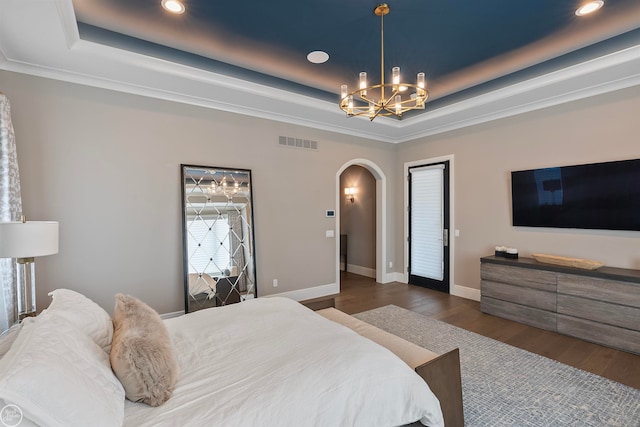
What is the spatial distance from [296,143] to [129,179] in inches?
94.6

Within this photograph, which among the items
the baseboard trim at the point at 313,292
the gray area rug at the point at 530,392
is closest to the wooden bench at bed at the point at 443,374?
the gray area rug at the point at 530,392

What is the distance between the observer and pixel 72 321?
1.56 metres

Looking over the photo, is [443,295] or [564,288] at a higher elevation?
[564,288]

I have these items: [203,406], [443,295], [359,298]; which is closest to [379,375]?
[203,406]

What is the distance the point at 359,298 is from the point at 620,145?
395 cm

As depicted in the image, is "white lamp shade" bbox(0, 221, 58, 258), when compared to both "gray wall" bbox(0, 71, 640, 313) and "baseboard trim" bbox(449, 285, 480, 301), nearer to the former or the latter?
"gray wall" bbox(0, 71, 640, 313)

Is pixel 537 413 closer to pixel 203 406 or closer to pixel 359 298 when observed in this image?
pixel 203 406

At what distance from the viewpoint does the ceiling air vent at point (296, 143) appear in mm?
4758

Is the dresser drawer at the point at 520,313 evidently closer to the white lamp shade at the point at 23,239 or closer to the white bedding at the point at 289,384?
the white bedding at the point at 289,384

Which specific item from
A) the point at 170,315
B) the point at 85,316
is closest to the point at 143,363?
the point at 85,316

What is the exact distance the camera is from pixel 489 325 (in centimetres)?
388

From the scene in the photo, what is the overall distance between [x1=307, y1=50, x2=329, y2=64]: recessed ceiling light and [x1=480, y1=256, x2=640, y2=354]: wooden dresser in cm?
344

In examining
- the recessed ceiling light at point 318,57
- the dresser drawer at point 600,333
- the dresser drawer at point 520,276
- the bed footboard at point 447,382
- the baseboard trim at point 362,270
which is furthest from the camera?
the baseboard trim at point 362,270

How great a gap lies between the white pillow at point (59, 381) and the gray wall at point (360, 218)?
5769 millimetres
